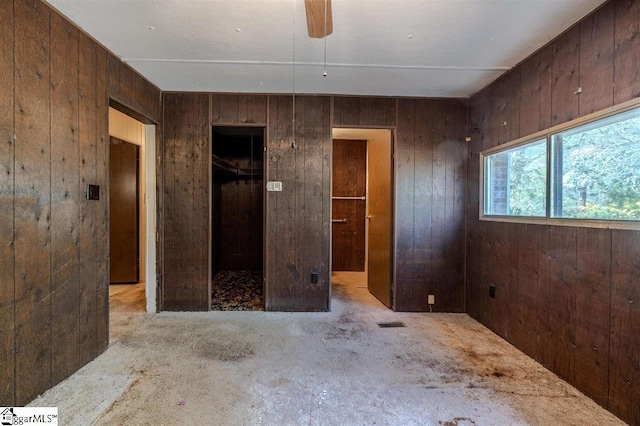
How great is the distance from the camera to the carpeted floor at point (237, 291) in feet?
12.2

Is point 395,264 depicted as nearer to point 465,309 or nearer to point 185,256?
point 465,309

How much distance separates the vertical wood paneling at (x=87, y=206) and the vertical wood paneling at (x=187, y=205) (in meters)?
1.13

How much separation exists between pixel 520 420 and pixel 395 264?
2013mm

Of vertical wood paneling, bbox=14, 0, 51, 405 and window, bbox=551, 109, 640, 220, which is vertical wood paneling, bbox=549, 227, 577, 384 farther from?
vertical wood paneling, bbox=14, 0, 51, 405

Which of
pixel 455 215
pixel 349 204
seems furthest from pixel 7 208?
pixel 349 204

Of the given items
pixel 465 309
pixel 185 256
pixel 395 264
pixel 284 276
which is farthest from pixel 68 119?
pixel 465 309

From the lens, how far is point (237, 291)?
423 centimetres

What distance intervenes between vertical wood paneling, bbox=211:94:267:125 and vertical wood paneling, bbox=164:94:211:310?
0.13 metres

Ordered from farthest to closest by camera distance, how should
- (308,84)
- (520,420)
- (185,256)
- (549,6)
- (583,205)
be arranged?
(185,256)
(308,84)
(583,205)
(549,6)
(520,420)

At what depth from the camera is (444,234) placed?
3670mm

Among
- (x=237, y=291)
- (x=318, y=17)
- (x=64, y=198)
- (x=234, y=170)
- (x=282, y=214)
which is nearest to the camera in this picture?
(x=318, y=17)

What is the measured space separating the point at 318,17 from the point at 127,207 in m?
4.25

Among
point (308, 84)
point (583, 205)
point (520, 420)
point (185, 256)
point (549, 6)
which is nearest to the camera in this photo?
point (520, 420)

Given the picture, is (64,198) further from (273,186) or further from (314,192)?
(314,192)
